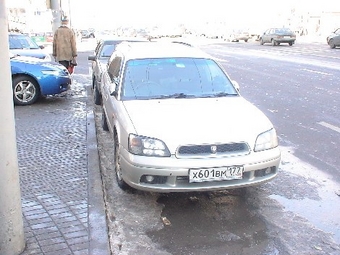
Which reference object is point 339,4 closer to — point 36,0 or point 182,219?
point 36,0

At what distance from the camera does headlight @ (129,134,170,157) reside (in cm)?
409

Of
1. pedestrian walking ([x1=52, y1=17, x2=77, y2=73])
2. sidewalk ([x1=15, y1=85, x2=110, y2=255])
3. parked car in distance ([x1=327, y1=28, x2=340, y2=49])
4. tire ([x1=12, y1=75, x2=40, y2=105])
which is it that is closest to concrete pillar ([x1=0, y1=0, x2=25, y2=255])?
sidewalk ([x1=15, y1=85, x2=110, y2=255])

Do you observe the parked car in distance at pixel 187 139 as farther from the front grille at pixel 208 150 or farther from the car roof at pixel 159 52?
the car roof at pixel 159 52

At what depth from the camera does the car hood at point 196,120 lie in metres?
4.16

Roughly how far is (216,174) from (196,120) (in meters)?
0.66

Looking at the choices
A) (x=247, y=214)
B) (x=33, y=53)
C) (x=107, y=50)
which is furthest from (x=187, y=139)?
(x=33, y=53)

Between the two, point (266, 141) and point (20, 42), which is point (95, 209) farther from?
point (20, 42)

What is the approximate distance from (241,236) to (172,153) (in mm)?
1006

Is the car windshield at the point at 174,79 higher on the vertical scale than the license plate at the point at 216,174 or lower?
higher

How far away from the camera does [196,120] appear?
4426 millimetres

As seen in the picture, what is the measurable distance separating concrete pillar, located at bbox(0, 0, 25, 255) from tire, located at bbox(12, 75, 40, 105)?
6.18 m

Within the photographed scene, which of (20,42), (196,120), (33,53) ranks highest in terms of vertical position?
(20,42)

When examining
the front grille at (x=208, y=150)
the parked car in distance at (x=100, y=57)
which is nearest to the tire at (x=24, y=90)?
the parked car in distance at (x=100, y=57)

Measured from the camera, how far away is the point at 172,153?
4.06m
